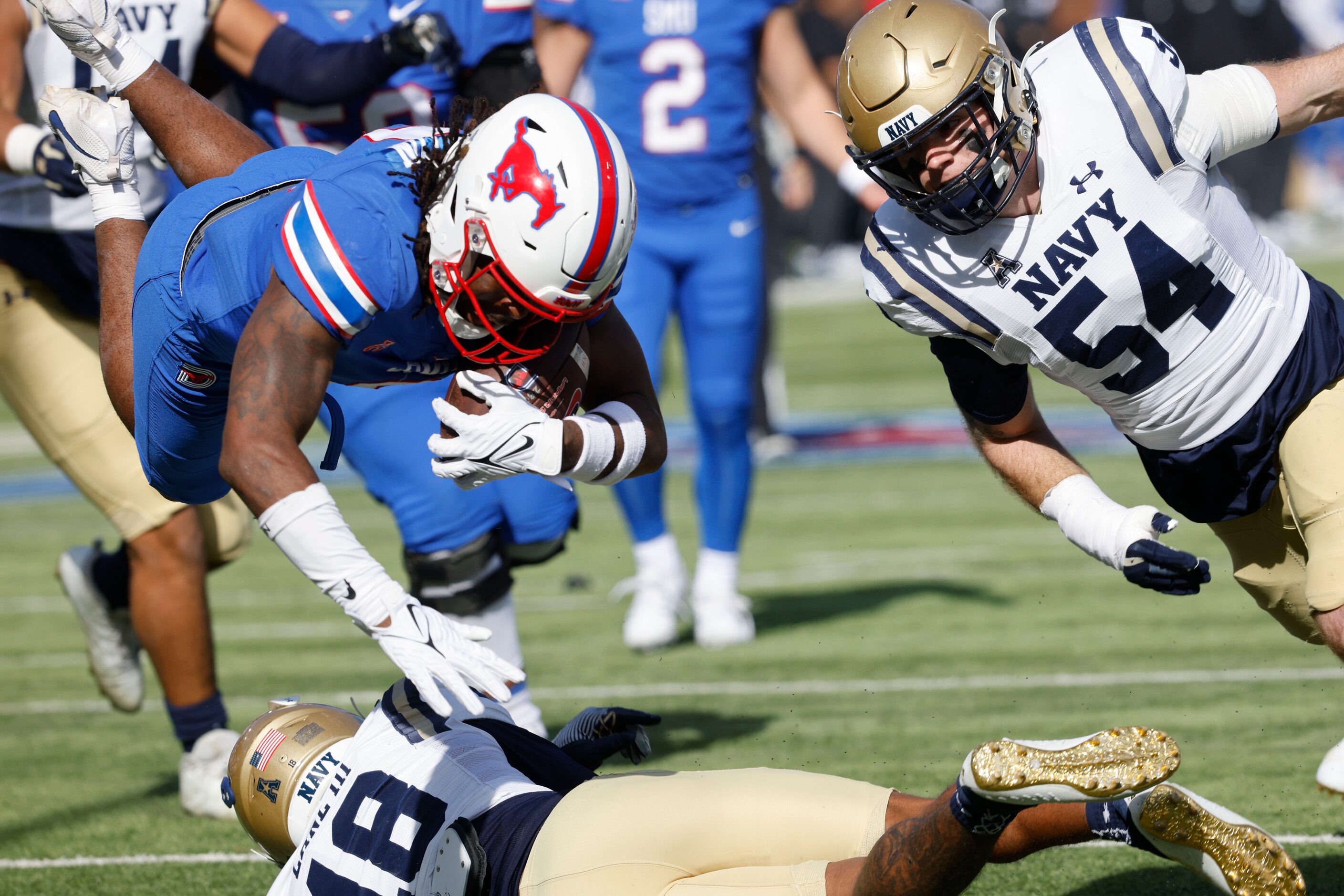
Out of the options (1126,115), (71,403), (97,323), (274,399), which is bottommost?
(71,403)

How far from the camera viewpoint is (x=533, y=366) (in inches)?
115

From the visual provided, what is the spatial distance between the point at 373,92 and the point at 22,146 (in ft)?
3.38

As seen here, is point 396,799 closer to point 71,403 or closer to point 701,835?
point 701,835

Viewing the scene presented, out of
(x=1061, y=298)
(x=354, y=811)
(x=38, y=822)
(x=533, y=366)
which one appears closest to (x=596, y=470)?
(x=533, y=366)

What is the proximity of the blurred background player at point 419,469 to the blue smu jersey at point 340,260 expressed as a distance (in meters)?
0.79

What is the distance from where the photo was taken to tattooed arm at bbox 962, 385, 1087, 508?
9.91 feet

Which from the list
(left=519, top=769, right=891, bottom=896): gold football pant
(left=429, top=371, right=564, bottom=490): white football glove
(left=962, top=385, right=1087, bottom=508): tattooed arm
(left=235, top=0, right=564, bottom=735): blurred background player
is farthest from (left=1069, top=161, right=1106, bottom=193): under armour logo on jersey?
(left=235, top=0, right=564, bottom=735): blurred background player

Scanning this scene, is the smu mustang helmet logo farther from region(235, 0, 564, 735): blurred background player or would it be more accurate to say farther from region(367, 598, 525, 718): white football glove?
region(235, 0, 564, 735): blurred background player

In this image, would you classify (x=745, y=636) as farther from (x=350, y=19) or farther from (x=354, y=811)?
(x=354, y=811)

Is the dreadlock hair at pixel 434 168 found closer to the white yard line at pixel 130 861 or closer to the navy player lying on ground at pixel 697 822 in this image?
the navy player lying on ground at pixel 697 822

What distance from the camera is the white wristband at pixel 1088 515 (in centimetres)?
275

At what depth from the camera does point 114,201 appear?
11.3 feet

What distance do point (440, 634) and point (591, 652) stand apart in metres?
3.34

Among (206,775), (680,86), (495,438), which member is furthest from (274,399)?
(680,86)
